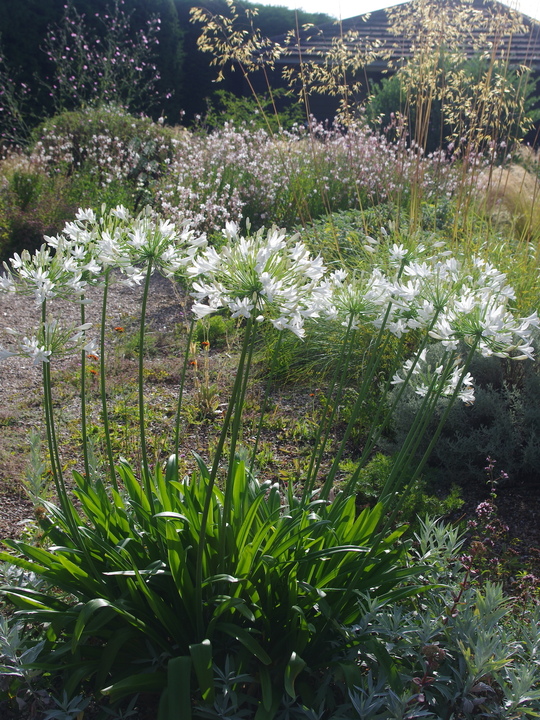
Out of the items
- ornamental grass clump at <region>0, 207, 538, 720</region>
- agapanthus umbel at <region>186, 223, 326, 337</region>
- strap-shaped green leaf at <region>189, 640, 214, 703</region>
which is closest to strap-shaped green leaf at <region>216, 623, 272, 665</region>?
ornamental grass clump at <region>0, 207, 538, 720</region>

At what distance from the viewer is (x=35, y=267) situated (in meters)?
1.68

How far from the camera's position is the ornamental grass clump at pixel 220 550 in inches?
58.6

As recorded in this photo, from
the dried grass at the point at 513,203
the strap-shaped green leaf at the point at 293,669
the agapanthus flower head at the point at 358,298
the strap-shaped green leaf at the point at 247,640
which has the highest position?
the agapanthus flower head at the point at 358,298

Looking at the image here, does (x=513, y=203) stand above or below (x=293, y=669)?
above

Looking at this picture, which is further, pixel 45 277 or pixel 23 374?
pixel 23 374

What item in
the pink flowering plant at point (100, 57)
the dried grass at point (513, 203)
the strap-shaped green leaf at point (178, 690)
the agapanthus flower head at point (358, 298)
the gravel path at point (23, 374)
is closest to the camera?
the strap-shaped green leaf at point (178, 690)

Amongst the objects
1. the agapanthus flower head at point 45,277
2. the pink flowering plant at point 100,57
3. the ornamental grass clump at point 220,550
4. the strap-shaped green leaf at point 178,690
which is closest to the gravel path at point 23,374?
the agapanthus flower head at point 45,277

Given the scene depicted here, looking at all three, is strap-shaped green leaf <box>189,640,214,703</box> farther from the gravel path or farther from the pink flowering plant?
the pink flowering plant

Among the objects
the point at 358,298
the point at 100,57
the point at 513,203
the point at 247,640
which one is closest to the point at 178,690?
the point at 247,640

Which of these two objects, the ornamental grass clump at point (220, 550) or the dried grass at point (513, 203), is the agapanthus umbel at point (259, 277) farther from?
the dried grass at point (513, 203)

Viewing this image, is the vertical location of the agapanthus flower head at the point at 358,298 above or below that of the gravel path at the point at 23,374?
above

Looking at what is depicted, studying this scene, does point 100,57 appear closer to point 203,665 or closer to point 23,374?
point 23,374

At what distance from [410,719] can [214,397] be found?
8.70 feet

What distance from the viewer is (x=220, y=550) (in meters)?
1.58
